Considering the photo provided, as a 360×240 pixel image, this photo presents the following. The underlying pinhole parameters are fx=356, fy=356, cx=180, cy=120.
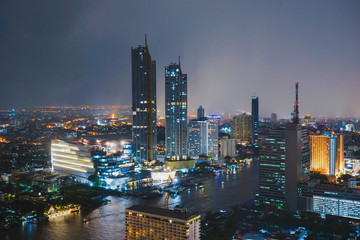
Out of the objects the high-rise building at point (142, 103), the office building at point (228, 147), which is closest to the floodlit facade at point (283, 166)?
the high-rise building at point (142, 103)

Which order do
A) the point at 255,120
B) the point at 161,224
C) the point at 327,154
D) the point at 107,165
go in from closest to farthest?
the point at 161,224, the point at 107,165, the point at 327,154, the point at 255,120

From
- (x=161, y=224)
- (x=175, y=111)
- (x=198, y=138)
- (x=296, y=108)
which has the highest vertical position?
(x=296, y=108)

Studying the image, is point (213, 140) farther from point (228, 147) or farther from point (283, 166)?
point (283, 166)

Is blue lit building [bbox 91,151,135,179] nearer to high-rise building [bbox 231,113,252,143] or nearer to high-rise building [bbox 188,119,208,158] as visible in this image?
high-rise building [bbox 188,119,208,158]

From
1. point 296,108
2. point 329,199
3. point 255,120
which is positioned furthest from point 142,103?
point 255,120

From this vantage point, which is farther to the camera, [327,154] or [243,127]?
[243,127]

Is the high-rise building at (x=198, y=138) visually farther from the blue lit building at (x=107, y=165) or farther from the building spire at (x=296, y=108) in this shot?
the building spire at (x=296, y=108)

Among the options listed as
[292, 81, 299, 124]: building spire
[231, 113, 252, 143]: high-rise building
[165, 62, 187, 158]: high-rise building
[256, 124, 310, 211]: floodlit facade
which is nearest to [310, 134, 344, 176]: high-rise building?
[292, 81, 299, 124]: building spire
